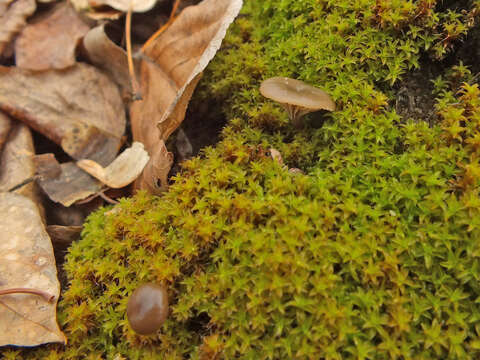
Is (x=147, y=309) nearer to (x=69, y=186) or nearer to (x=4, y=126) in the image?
(x=69, y=186)

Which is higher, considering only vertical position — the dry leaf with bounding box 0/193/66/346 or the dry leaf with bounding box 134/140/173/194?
the dry leaf with bounding box 134/140/173/194

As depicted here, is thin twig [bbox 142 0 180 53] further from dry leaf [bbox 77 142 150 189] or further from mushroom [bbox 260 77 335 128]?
mushroom [bbox 260 77 335 128]

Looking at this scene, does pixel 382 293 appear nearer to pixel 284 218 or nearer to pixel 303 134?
pixel 284 218

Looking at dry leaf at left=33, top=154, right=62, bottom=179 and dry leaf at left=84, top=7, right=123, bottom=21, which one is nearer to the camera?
dry leaf at left=33, top=154, right=62, bottom=179

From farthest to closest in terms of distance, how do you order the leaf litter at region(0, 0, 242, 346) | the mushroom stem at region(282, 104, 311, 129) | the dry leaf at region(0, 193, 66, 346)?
the leaf litter at region(0, 0, 242, 346) < the mushroom stem at region(282, 104, 311, 129) < the dry leaf at region(0, 193, 66, 346)

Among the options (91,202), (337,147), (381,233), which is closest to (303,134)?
(337,147)

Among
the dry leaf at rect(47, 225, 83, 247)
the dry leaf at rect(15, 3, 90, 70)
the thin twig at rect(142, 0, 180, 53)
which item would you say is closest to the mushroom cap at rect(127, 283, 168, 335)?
the dry leaf at rect(47, 225, 83, 247)

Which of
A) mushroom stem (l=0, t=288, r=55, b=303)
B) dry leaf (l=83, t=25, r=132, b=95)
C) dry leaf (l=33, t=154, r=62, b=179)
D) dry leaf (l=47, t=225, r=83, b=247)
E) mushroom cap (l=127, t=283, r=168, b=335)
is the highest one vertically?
dry leaf (l=83, t=25, r=132, b=95)

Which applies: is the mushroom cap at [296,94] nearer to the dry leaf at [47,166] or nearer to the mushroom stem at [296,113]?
the mushroom stem at [296,113]
